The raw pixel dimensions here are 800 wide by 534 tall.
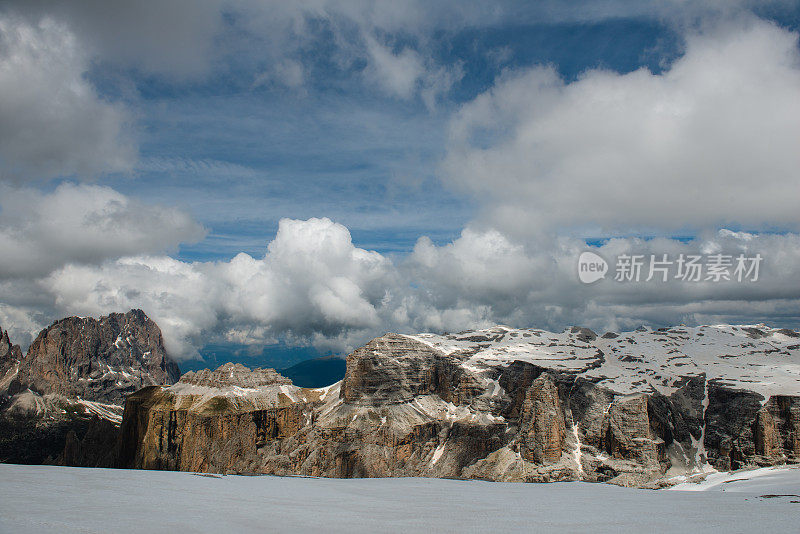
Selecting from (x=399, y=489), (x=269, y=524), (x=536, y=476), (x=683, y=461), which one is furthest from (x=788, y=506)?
(x=683, y=461)

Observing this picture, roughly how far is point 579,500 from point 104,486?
70.8 feet

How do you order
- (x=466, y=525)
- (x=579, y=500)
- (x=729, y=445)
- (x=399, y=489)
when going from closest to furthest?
(x=466, y=525) < (x=579, y=500) < (x=399, y=489) < (x=729, y=445)

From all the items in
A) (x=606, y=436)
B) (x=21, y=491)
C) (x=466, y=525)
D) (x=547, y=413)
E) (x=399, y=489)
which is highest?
(x=466, y=525)

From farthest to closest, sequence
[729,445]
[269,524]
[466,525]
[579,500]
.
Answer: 1. [729,445]
2. [579,500]
3. [466,525]
4. [269,524]

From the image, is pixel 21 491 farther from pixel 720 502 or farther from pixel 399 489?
pixel 720 502

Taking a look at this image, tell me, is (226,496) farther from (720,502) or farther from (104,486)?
(720,502)

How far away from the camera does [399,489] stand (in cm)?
2623

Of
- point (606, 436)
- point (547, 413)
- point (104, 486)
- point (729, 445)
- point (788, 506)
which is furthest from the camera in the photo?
point (729, 445)

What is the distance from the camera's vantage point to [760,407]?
616ft

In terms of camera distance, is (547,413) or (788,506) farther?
(547,413)

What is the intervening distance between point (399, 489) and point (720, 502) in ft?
50.5

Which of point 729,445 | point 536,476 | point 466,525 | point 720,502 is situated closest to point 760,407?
point 729,445

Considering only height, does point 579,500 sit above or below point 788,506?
below

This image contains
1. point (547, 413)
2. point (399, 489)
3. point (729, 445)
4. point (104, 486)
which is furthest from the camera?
point (729, 445)
